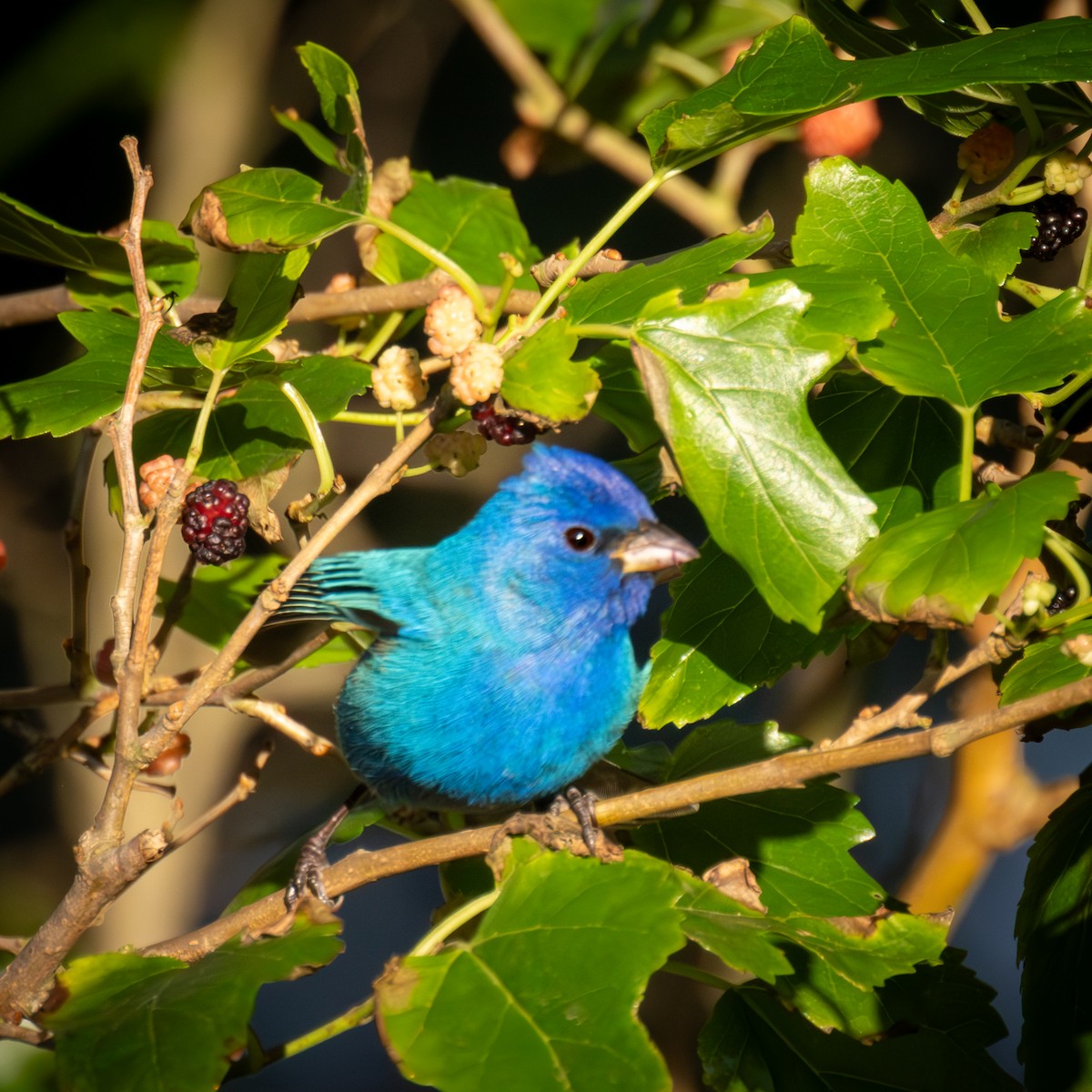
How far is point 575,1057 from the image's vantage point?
1.37 m

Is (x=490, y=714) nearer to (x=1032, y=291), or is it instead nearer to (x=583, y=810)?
(x=583, y=810)

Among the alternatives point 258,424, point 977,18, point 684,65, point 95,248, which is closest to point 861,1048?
point 258,424

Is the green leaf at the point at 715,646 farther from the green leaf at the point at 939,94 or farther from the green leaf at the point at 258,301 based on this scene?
the green leaf at the point at 939,94

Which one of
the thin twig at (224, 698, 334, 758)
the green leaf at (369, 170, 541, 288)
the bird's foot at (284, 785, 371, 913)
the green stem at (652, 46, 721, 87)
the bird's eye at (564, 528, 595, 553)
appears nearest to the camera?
the thin twig at (224, 698, 334, 758)

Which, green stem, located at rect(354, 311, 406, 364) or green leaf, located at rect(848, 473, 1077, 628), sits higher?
green leaf, located at rect(848, 473, 1077, 628)

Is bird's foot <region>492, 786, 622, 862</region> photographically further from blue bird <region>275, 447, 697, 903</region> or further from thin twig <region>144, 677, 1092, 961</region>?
blue bird <region>275, 447, 697, 903</region>

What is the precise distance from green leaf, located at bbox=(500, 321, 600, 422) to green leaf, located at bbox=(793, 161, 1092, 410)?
386 millimetres

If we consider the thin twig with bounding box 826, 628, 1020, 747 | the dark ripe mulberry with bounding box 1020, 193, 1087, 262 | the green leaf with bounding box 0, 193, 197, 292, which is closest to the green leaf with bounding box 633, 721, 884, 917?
the thin twig with bounding box 826, 628, 1020, 747

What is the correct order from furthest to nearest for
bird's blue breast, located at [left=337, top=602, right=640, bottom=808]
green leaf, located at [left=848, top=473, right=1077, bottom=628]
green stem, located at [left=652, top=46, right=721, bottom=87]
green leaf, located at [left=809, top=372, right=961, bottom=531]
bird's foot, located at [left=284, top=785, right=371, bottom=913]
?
1. green stem, located at [left=652, top=46, right=721, bottom=87]
2. bird's blue breast, located at [left=337, top=602, right=640, bottom=808]
3. bird's foot, located at [left=284, top=785, right=371, bottom=913]
4. green leaf, located at [left=809, top=372, right=961, bottom=531]
5. green leaf, located at [left=848, top=473, right=1077, bottom=628]

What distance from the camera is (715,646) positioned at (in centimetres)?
178

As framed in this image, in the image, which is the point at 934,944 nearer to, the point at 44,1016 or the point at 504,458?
the point at 44,1016

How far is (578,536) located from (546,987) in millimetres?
1081

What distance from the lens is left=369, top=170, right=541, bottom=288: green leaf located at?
2500 mm

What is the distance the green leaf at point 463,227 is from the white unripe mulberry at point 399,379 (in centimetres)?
67
